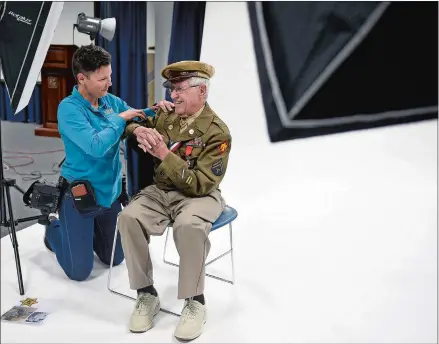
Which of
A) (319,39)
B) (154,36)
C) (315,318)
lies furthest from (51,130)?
A: (315,318)

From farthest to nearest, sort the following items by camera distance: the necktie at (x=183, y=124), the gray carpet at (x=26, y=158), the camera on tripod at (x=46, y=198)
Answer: the gray carpet at (x=26, y=158)
the camera on tripod at (x=46, y=198)
the necktie at (x=183, y=124)

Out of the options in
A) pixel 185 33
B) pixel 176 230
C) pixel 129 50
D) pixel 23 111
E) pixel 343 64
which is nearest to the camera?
pixel 176 230

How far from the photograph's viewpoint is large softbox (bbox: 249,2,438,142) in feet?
13.7

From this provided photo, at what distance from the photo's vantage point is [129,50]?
3373 millimetres

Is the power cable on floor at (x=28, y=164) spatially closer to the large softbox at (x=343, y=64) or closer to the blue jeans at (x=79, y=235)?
the blue jeans at (x=79, y=235)

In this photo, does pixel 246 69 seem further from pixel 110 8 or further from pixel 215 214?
pixel 215 214

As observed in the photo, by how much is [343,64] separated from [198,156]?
8.20 ft

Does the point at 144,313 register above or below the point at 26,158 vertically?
below

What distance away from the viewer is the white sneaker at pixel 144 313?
2.08 meters

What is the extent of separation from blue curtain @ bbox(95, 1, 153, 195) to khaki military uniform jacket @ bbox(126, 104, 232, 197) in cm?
108

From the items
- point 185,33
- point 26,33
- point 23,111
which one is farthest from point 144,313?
point 23,111

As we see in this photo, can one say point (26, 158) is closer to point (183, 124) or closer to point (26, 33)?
point (26, 33)

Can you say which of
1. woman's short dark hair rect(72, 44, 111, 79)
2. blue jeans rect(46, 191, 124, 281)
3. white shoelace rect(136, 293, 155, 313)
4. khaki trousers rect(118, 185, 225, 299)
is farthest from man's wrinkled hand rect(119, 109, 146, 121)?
white shoelace rect(136, 293, 155, 313)

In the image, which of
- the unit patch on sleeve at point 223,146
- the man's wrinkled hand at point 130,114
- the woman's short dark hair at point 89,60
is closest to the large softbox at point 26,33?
the woman's short dark hair at point 89,60
